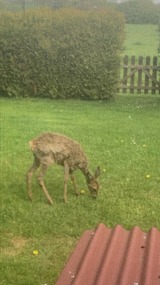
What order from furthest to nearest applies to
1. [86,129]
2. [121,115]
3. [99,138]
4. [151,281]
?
[121,115]
[86,129]
[99,138]
[151,281]

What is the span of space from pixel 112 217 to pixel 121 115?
26.2ft

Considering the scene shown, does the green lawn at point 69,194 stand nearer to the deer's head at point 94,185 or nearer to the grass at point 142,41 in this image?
the deer's head at point 94,185

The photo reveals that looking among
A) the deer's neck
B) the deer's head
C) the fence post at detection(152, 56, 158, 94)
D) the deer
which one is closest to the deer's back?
the deer

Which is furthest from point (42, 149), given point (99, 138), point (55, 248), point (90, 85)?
point (90, 85)

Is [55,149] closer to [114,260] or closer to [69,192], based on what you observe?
[69,192]

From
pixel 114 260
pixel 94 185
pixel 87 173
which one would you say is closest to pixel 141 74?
pixel 87 173

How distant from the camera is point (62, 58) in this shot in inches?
695

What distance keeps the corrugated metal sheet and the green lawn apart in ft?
7.11

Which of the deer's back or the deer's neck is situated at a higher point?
the deer's back

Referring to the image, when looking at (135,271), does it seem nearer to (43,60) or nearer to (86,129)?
(86,129)

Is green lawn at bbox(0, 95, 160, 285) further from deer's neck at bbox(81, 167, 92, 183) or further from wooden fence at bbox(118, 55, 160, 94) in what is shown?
wooden fence at bbox(118, 55, 160, 94)

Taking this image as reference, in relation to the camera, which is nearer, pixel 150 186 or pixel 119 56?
pixel 150 186

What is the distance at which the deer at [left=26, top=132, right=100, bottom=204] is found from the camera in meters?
7.29

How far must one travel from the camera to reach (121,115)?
14695mm
